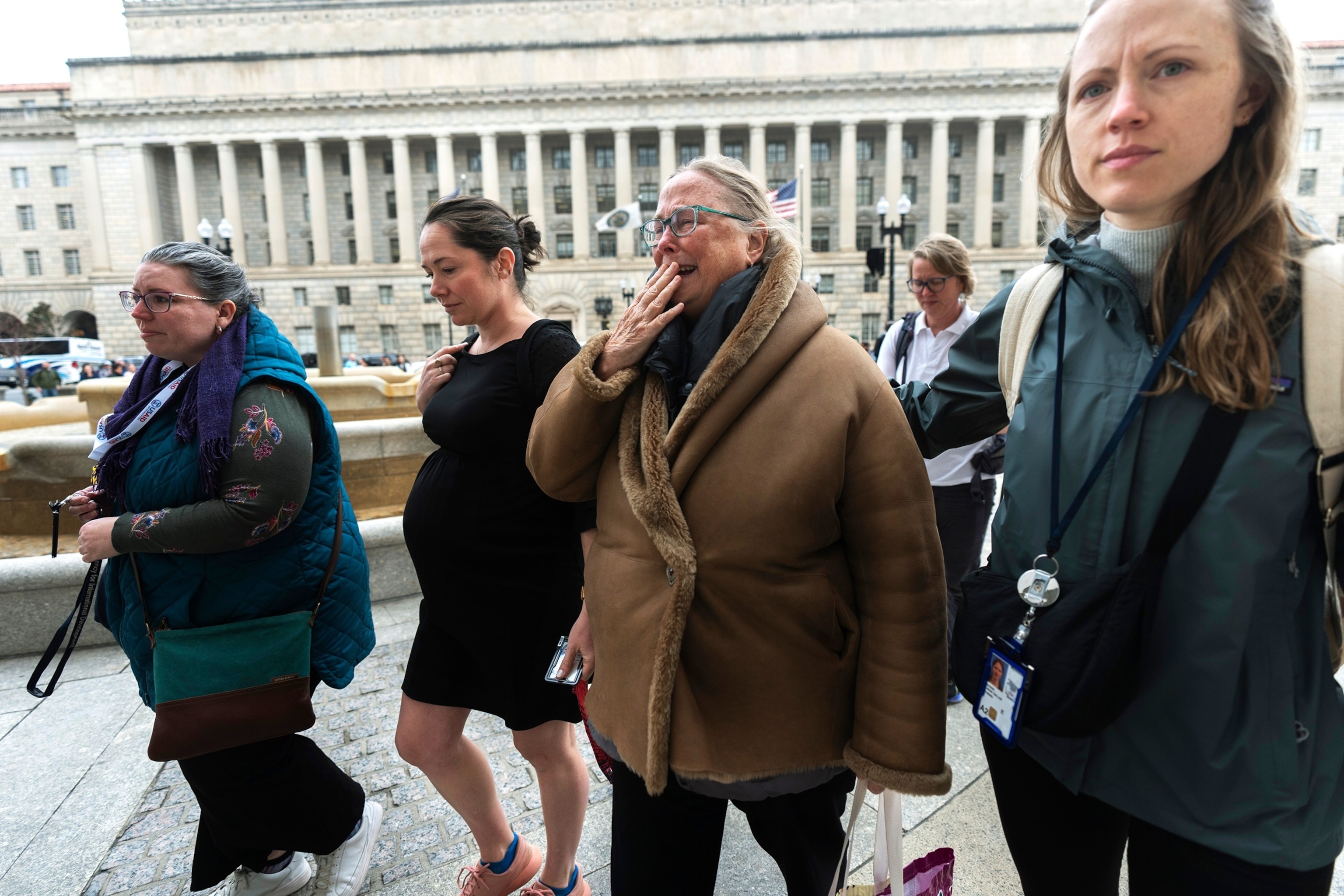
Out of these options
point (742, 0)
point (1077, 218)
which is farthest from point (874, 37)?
point (1077, 218)

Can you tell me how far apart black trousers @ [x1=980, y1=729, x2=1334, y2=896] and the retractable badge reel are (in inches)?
5.7

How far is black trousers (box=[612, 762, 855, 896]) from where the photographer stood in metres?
1.76

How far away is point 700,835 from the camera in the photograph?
5.88 ft

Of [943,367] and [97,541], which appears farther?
[943,367]

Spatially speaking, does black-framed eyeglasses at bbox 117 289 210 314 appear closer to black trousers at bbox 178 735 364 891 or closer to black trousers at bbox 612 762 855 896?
black trousers at bbox 178 735 364 891

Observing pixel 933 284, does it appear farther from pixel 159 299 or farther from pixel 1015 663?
pixel 159 299

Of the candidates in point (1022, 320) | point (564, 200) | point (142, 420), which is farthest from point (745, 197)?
point (564, 200)

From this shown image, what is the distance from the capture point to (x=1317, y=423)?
1.14m

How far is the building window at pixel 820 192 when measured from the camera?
5434cm

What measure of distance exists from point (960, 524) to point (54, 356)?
4691 centimetres

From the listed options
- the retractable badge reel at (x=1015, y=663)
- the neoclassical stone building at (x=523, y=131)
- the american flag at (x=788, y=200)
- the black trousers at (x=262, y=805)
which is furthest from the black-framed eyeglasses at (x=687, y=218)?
the neoclassical stone building at (x=523, y=131)

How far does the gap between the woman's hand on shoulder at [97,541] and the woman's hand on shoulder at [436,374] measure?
3.20ft

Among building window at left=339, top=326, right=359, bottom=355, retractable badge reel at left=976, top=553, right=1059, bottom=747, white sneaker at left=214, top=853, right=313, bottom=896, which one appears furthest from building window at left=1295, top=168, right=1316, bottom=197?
white sneaker at left=214, top=853, right=313, bottom=896

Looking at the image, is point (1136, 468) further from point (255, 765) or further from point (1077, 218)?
point (255, 765)
